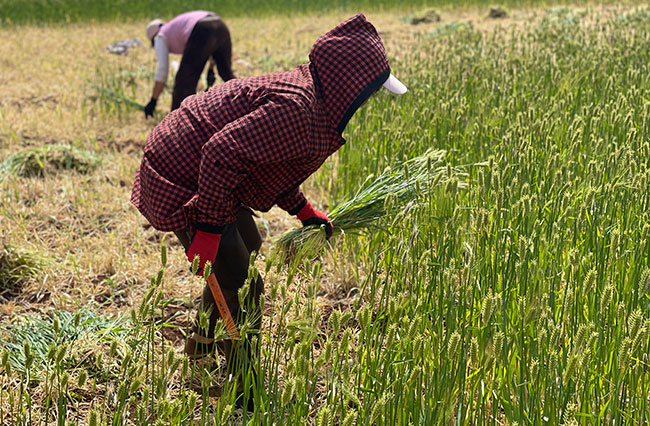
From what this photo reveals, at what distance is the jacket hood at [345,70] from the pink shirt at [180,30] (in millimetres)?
3703

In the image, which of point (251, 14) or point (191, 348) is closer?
point (191, 348)

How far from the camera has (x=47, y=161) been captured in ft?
15.9

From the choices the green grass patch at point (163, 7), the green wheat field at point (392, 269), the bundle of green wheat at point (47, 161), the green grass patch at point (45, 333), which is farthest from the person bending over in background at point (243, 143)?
the green grass patch at point (163, 7)

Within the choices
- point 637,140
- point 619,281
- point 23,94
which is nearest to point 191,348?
point 619,281

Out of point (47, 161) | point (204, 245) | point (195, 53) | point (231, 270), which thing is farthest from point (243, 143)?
point (195, 53)

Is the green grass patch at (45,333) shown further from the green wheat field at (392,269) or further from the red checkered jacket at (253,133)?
the red checkered jacket at (253,133)

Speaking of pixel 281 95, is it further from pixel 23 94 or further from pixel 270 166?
pixel 23 94

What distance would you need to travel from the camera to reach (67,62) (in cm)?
920

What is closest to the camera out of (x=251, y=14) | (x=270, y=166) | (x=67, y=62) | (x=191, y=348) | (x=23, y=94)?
(x=270, y=166)

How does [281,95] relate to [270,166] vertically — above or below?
above

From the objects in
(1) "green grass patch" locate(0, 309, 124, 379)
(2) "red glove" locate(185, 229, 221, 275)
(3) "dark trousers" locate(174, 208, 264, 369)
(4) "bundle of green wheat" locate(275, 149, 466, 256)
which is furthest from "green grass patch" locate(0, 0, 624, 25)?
(2) "red glove" locate(185, 229, 221, 275)

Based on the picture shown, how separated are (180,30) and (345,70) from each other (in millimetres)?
3942

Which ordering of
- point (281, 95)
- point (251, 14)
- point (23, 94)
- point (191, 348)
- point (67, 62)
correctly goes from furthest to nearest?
point (251, 14) → point (67, 62) → point (23, 94) → point (191, 348) → point (281, 95)

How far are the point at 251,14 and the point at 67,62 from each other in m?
6.90
